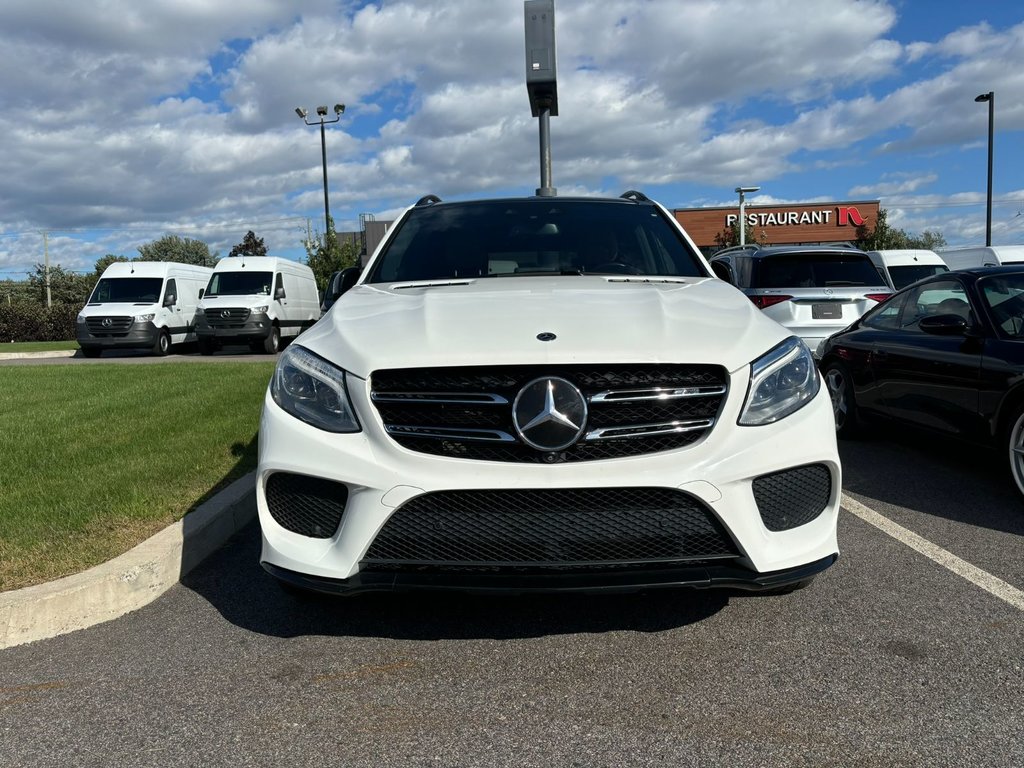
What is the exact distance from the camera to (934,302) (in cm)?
618

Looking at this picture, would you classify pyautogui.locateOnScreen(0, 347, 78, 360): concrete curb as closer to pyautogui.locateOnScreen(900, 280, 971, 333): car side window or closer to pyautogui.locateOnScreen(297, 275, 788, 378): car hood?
pyautogui.locateOnScreen(297, 275, 788, 378): car hood

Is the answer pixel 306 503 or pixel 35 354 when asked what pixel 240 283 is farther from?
pixel 306 503

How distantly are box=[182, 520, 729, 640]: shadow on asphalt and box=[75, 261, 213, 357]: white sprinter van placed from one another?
18.8 meters

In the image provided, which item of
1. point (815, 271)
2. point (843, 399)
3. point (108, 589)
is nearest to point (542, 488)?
point (108, 589)

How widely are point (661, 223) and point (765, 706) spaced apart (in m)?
2.93

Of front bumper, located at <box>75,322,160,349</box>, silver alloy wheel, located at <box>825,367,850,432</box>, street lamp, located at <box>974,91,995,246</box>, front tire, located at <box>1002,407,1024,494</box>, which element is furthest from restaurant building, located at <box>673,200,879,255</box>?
front tire, located at <box>1002,407,1024,494</box>

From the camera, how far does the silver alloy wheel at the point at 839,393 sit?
726 centimetres

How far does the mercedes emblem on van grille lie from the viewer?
2807 mm

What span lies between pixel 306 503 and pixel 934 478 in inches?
179

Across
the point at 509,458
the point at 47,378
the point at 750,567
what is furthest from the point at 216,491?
the point at 47,378

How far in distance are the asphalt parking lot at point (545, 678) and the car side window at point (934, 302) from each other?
2279mm

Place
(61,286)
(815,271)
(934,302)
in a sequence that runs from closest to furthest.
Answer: (934,302)
(815,271)
(61,286)

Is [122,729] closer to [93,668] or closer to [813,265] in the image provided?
[93,668]

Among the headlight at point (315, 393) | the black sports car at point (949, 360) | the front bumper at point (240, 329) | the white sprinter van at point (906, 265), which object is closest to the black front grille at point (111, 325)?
the front bumper at point (240, 329)
